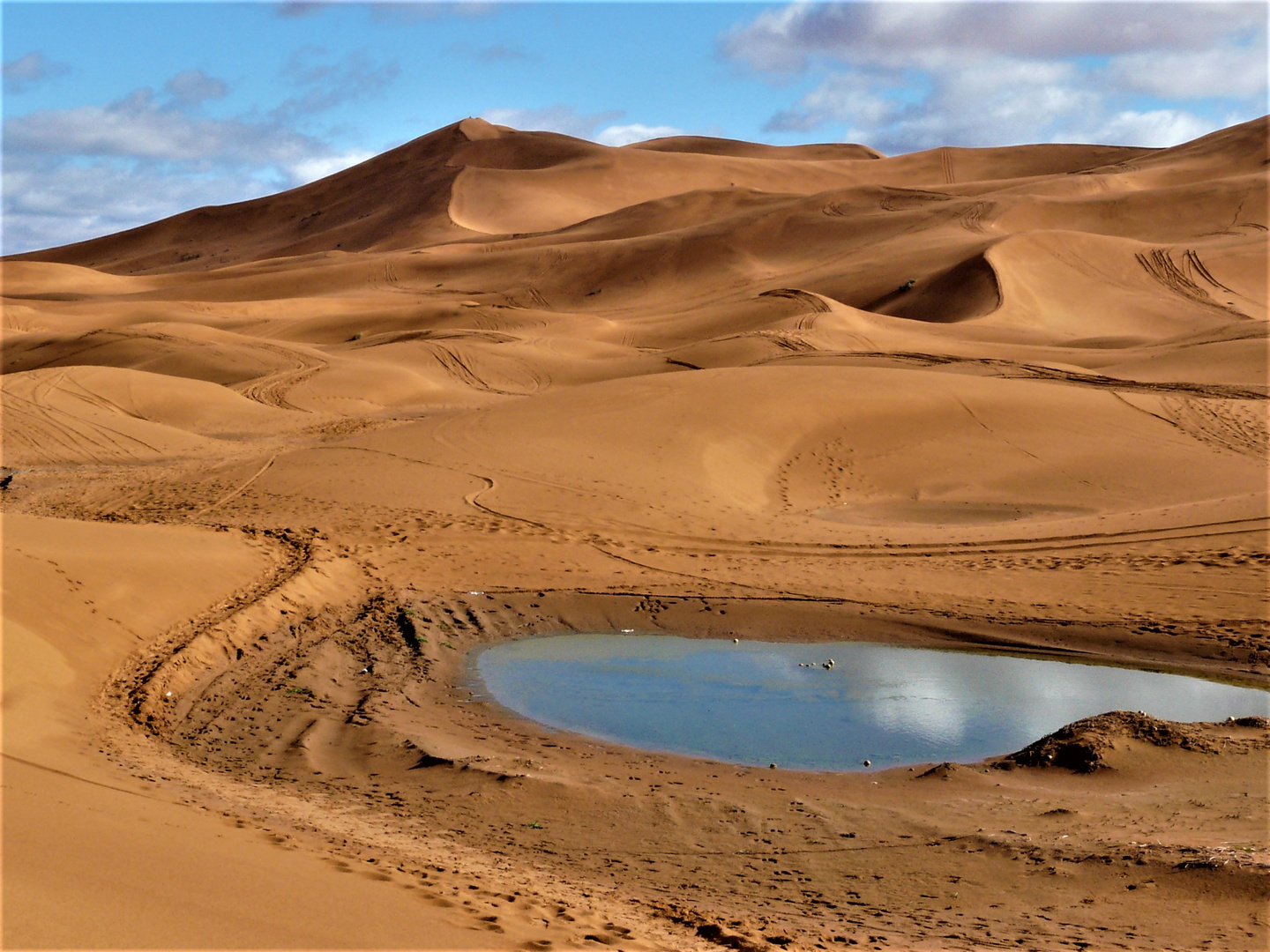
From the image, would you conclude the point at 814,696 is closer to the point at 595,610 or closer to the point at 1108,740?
the point at 1108,740

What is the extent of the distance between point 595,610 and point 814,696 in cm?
278

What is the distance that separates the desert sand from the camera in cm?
480

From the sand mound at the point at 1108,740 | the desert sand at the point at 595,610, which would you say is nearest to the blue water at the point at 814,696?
the desert sand at the point at 595,610

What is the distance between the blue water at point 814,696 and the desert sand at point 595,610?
35 cm

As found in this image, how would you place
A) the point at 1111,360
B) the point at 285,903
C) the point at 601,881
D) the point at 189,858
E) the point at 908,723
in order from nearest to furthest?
the point at 285,903, the point at 189,858, the point at 601,881, the point at 908,723, the point at 1111,360

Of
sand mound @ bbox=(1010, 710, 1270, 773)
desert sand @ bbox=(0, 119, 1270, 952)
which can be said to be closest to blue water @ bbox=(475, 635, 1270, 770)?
desert sand @ bbox=(0, 119, 1270, 952)

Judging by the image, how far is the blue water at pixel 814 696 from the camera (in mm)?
7777

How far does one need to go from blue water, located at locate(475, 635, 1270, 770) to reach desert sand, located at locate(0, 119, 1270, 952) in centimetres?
35

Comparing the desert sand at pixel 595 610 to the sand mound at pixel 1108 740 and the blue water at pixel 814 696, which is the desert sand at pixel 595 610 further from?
the blue water at pixel 814 696

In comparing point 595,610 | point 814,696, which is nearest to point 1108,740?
point 814,696

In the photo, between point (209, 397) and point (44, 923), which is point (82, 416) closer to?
point (209, 397)

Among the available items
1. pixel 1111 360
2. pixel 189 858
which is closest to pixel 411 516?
pixel 189 858

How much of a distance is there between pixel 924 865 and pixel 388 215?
75941 millimetres

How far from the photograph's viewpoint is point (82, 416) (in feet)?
65.6
